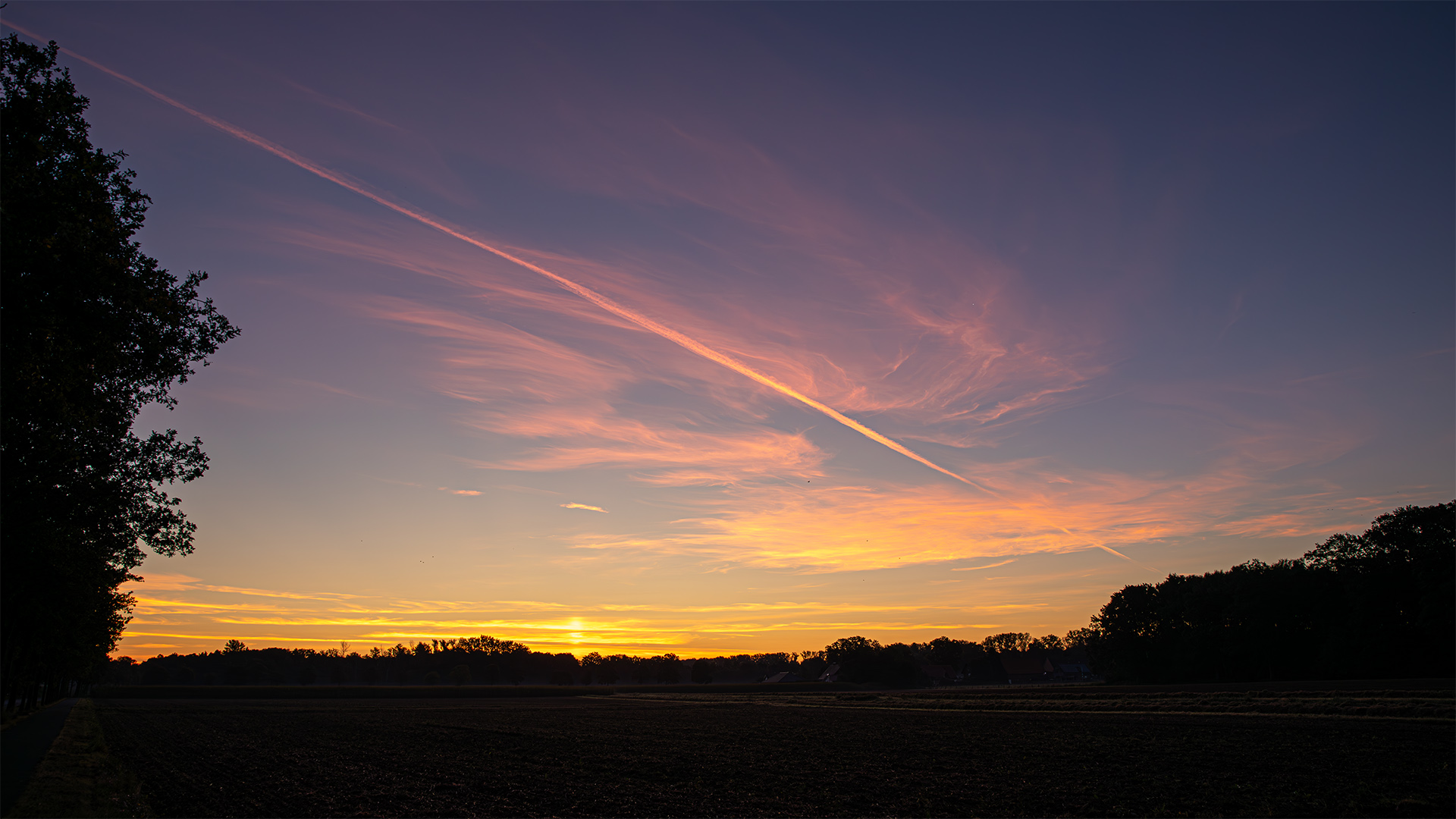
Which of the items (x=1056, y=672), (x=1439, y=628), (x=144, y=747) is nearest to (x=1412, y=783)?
(x=144, y=747)

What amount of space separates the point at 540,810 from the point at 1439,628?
97.0 m

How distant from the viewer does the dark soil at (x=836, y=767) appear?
741 inches

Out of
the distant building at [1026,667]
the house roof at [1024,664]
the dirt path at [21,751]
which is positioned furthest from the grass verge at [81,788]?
the house roof at [1024,664]

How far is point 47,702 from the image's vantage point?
8562 cm

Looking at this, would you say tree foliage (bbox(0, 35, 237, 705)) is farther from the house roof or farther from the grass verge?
the house roof

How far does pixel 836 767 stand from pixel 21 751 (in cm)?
3549

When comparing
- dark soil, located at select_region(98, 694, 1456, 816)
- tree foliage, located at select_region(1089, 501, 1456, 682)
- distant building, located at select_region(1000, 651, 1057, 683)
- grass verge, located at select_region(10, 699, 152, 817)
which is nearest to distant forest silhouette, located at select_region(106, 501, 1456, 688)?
tree foliage, located at select_region(1089, 501, 1456, 682)

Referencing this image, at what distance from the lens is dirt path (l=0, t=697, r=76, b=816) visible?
20.9 meters

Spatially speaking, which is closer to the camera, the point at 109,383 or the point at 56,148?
the point at 56,148

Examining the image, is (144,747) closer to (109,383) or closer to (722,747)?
(109,383)

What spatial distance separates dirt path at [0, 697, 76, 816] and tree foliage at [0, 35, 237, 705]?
24.8 feet

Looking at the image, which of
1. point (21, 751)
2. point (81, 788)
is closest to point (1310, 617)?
point (81, 788)

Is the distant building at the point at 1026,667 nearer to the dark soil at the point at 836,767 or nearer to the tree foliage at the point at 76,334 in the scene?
the dark soil at the point at 836,767

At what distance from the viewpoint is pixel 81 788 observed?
21.2 meters
